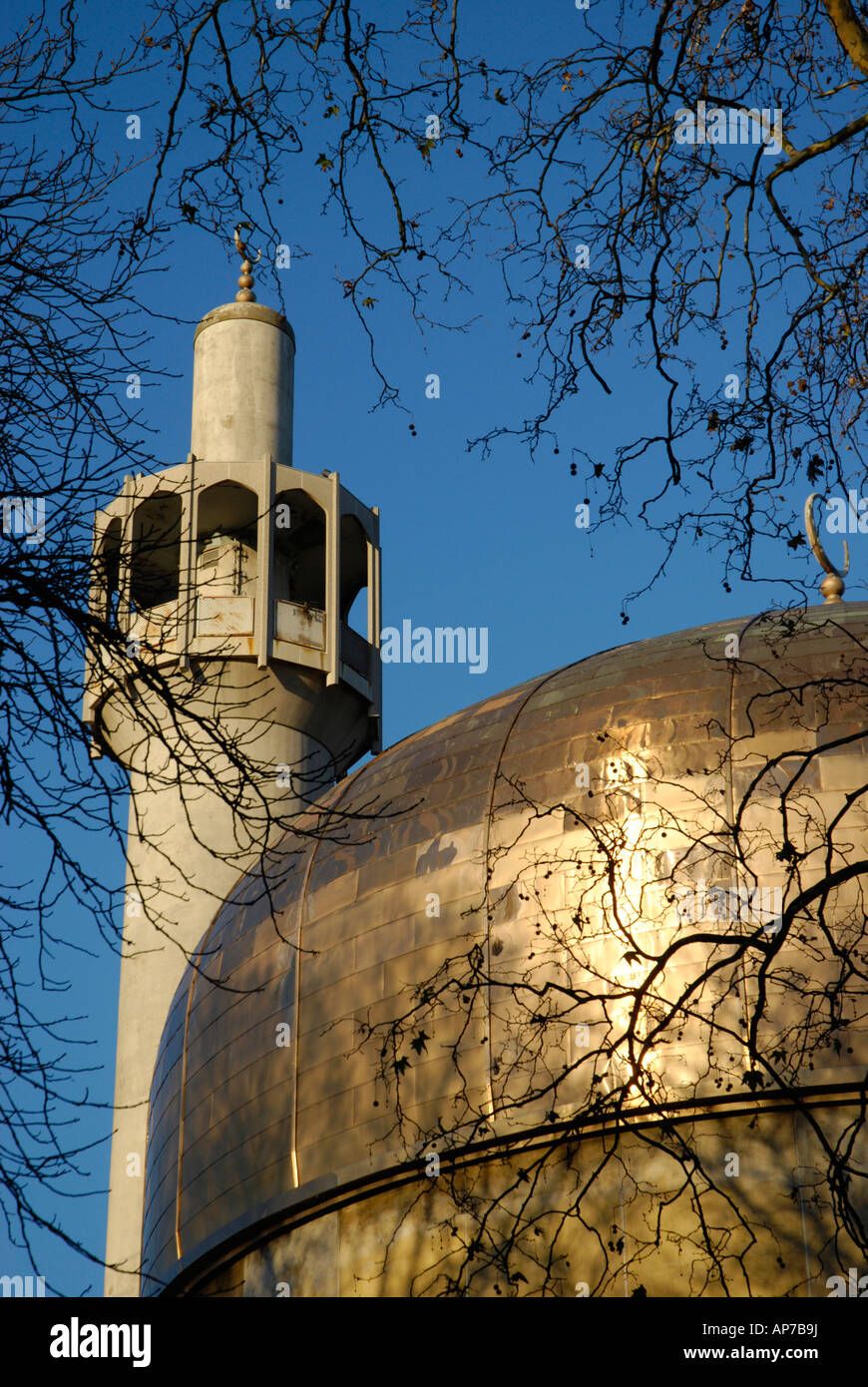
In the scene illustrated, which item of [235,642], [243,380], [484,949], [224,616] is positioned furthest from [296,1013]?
[243,380]

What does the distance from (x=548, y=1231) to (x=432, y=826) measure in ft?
9.91

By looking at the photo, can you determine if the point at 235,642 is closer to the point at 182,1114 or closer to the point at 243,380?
the point at 243,380

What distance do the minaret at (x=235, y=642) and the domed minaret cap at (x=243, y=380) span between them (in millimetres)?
19

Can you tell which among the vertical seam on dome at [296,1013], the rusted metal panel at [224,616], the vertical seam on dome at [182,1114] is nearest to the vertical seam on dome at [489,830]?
the vertical seam on dome at [296,1013]

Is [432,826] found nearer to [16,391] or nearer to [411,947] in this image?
[411,947]

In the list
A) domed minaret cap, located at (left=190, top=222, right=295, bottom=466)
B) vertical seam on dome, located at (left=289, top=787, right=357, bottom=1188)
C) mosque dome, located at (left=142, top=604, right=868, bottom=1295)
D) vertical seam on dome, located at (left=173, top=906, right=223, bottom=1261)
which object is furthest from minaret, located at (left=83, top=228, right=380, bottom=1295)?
mosque dome, located at (left=142, top=604, right=868, bottom=1295)

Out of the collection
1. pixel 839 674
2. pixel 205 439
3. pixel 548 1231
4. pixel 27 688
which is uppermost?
pixel 205 439

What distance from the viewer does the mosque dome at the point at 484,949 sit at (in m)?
11.2

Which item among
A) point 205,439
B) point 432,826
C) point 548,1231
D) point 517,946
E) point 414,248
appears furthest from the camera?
point 205,439

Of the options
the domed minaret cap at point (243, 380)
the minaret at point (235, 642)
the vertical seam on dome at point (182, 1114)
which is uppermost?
the domed minaret cap at point (243, 380)

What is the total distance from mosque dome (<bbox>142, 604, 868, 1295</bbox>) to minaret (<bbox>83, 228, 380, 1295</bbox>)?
3.34m

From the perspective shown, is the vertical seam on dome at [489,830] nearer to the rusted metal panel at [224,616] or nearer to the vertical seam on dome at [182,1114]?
the vertical seam on dome at [182,1114]
